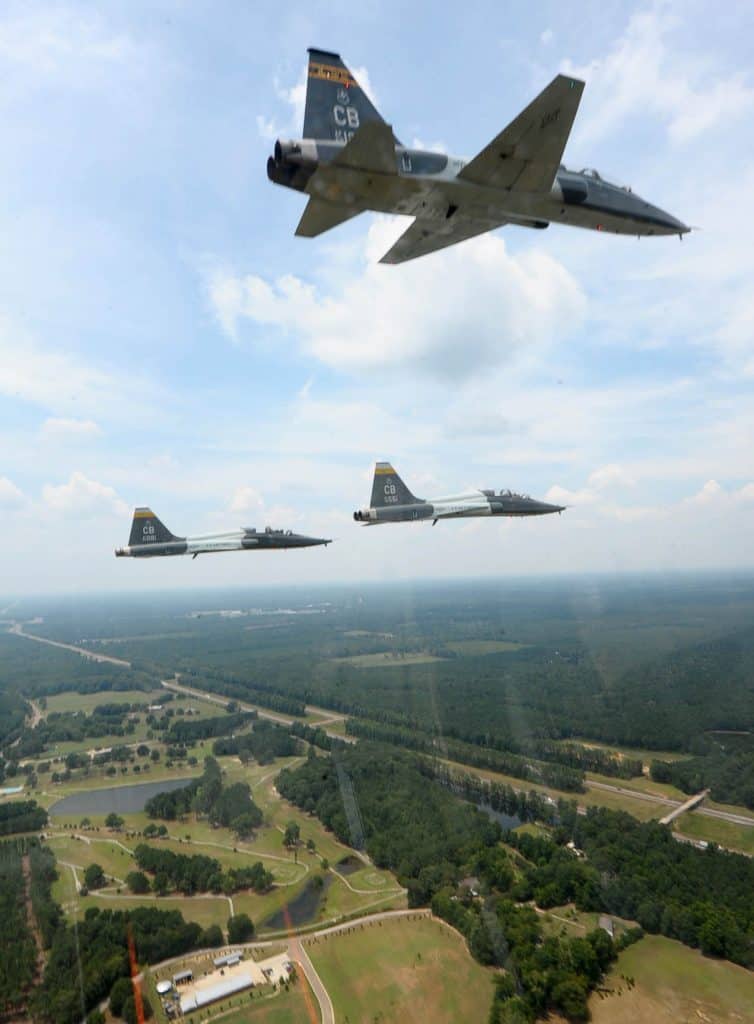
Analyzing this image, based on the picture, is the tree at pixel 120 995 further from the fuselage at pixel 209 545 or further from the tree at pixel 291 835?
the fuselage at pixel 209 545

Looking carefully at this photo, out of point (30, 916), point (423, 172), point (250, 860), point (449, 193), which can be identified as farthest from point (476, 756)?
point (423, 172)

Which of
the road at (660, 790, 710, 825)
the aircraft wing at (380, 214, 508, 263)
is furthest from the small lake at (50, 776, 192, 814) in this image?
the aircraft wing at (380, 214, 508, 263)

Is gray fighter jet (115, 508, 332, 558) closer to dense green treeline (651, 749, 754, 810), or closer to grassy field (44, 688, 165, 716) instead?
dense green treeline (651, 749, 754, 810)

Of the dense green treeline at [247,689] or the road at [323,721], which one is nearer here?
the road at [323,721]

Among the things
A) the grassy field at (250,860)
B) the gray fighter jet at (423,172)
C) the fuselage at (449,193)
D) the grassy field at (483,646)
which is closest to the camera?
the gray fighter jet at (423,172)

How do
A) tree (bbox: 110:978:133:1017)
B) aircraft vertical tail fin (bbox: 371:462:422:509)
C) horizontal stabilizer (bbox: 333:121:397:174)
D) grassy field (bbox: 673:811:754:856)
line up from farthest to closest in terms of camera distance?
1. grassy field (bbox: 673:811:754:856)
2. tree (bbox: 110:978:133:1017)
3. aircraft vertical tail fin (bbox: 371:462:422:509)
4. horizontal stabilizer (bbox: 333:121:397:174)

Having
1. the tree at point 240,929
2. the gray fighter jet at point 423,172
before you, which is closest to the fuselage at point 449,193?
the gray fighter jet at point 423,172

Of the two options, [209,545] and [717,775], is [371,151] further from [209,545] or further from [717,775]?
[717,775]

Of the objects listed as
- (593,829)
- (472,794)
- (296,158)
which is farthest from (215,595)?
(296,158)

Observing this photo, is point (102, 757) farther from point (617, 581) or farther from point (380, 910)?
point (617, 581)
